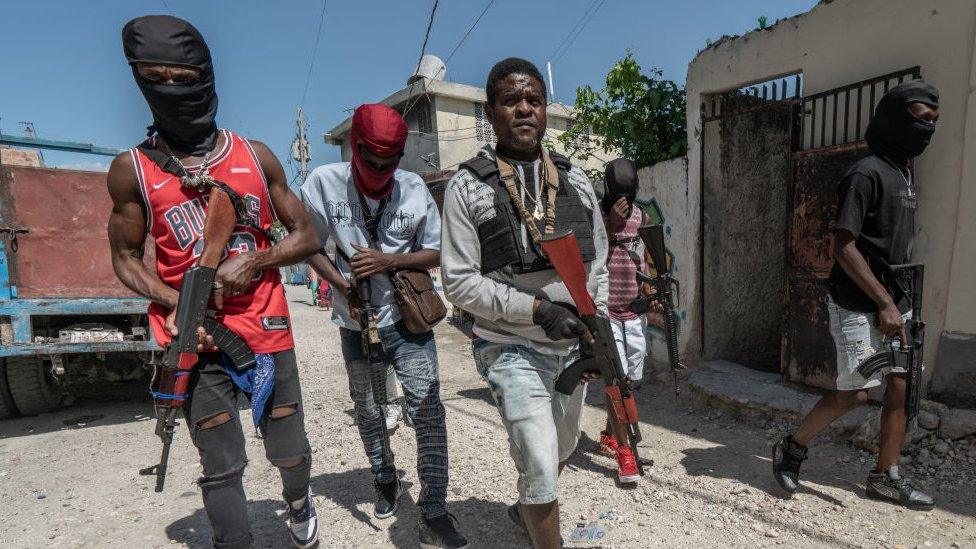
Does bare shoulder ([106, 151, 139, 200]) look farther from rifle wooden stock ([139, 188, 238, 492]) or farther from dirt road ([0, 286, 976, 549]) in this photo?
dirt road ([0, 286, 976, 549])

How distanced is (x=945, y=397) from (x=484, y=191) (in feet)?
11.2

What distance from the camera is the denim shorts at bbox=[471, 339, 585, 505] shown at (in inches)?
72.0

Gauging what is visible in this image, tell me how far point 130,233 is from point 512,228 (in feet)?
4.42

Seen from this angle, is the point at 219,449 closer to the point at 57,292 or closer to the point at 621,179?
the point at 621,179

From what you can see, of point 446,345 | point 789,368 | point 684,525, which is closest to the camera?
point 684,525

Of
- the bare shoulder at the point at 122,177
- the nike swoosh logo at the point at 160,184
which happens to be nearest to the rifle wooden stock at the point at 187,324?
the nike swoosh logo at the point at 160,184

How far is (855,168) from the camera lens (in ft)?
8.43

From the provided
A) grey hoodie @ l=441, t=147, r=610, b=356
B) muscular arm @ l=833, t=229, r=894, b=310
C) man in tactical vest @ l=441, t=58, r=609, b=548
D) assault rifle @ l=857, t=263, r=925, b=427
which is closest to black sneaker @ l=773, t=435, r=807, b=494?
assault rifle @ l=857, t=263, r=925, b=427

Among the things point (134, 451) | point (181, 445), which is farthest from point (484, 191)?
point (134, 451)

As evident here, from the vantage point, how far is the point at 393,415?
157 inches

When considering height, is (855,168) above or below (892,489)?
above

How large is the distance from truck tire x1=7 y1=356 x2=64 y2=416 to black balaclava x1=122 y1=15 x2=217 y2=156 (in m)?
3.87

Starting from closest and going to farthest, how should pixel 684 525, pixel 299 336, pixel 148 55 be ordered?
pixel 148 55
pixel 684 525
pixel 299 336

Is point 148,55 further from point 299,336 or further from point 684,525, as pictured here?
point 299,336
